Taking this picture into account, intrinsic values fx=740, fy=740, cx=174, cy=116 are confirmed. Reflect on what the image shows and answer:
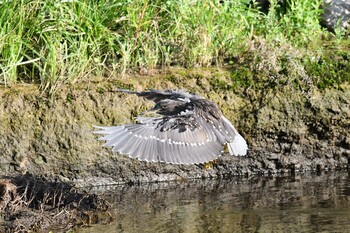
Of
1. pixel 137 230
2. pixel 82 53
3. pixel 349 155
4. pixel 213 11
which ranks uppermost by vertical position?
pixel 213 11

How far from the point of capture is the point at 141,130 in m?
5.46

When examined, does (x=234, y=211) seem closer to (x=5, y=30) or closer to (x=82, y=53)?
(x=82, y=53)

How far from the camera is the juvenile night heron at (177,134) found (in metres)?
5.32

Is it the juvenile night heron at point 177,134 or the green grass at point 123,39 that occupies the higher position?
the green grass at point 123,39

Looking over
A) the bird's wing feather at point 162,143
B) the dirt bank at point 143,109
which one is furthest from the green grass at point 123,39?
the bird's wing feather at point 162,143

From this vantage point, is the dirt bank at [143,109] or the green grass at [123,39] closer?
the dirt bank at [143,109]

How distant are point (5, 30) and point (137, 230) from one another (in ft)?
8.60

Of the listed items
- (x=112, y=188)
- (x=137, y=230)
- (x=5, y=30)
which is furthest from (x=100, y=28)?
(x=137, y=230)

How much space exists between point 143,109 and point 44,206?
1.58 m

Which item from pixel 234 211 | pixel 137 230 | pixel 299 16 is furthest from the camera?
pixel 299 16

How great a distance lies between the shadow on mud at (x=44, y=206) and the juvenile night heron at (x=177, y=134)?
24.9 inches

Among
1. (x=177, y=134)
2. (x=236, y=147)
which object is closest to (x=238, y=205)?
(x=236, y=147)

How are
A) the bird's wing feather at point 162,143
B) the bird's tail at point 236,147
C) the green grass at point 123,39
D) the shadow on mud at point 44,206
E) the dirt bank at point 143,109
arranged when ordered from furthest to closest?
1. the green grass at point 123,39
2. the dirt bank at point 143,109
3. the bird's tail at point 236,147
4. the shadow on mud at point 44,206
5. the bird's wing feather at point 162,143

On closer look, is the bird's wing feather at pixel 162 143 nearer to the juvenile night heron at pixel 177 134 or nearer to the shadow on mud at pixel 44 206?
the juvenile night heron at pixel 177 134
